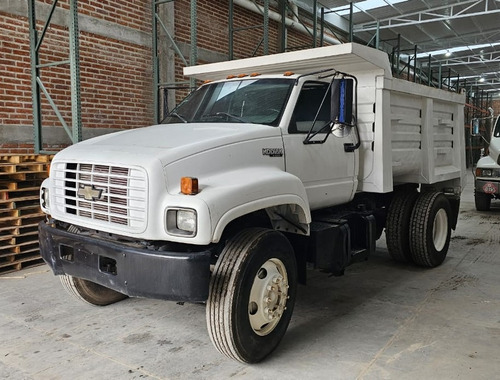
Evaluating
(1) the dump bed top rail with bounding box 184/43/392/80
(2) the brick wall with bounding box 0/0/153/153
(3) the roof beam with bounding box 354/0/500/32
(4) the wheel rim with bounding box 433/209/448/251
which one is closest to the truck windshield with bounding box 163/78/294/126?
(1) the dump bed top rail with bounding box 184/43/392/80

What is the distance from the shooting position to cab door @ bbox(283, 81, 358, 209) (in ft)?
13.5

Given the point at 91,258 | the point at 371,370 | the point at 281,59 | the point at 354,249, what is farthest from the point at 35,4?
the point at 371,370

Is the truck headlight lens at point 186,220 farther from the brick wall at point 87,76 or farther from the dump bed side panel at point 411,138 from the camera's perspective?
the brick wall at point 87,76

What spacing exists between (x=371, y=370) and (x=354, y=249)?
1.77m

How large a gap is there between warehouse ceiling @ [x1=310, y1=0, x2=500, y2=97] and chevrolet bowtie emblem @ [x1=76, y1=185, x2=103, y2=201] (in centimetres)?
1232

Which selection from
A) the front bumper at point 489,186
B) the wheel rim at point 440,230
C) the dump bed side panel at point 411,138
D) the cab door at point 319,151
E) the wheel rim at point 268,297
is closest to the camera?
the wheel rim at point 268,297

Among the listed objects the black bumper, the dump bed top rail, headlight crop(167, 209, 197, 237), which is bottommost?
the black bumper

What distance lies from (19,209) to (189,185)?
3941mm

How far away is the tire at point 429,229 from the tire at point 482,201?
5.20 metres

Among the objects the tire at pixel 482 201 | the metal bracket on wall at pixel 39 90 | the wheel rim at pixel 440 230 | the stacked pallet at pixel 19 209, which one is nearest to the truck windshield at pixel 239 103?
the stacked pallet at pixel 19 209

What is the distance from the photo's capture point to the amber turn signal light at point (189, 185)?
3033 millimetres

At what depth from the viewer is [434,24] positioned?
1639 centimetres

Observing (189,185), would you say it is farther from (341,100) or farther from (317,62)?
(317,62)

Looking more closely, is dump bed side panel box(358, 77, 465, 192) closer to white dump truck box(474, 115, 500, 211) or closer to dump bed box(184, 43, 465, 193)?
dump bed box(184, 43, 465, 193)
